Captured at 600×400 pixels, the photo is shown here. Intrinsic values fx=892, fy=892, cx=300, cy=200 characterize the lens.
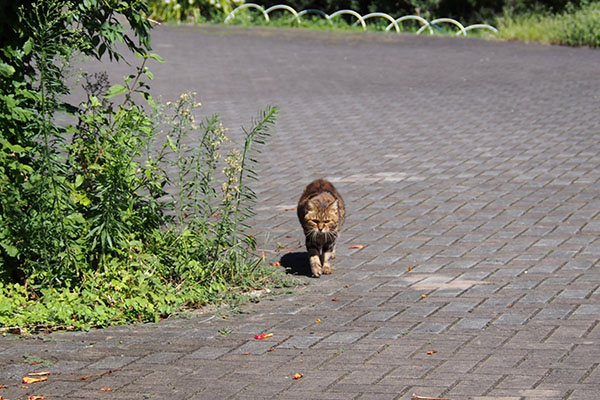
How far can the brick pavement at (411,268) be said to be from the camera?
5.00m

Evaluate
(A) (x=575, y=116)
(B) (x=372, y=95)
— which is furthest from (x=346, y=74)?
(A) (x=575, y=116)

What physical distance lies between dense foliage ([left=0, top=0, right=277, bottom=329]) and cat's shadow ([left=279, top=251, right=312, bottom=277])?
0.54m

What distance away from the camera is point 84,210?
21.3 feet

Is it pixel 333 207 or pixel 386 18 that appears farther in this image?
pixel 386 18

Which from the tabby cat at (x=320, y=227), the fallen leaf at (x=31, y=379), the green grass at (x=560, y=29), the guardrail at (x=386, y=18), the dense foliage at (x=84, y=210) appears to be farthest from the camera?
the guardrail at (x=386, y=18)

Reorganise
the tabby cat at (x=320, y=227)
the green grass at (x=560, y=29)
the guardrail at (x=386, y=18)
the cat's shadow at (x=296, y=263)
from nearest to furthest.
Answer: the tabby cat at (x=320, y=227)
the cat's shadow at (x=296, y=263)
the green grass at (x=560, y=29)
the guardrail at (x=386, y=18)

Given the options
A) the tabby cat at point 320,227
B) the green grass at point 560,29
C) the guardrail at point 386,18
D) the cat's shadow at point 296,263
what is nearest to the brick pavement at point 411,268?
the cat's shadow at point 296,263

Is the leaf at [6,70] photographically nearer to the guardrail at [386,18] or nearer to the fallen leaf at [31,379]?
the fallen leaf at [31,379]

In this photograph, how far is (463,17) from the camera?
28.3 m

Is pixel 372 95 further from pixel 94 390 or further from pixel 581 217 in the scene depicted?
pixel 94 390

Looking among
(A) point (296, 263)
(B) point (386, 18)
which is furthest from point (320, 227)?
(B) point (386, 18)

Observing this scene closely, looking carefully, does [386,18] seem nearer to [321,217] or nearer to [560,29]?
[560,29]

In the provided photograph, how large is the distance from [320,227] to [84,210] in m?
1.81

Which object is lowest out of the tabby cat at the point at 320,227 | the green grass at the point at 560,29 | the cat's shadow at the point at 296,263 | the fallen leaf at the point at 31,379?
the cat's shadow at the point at 296,263
